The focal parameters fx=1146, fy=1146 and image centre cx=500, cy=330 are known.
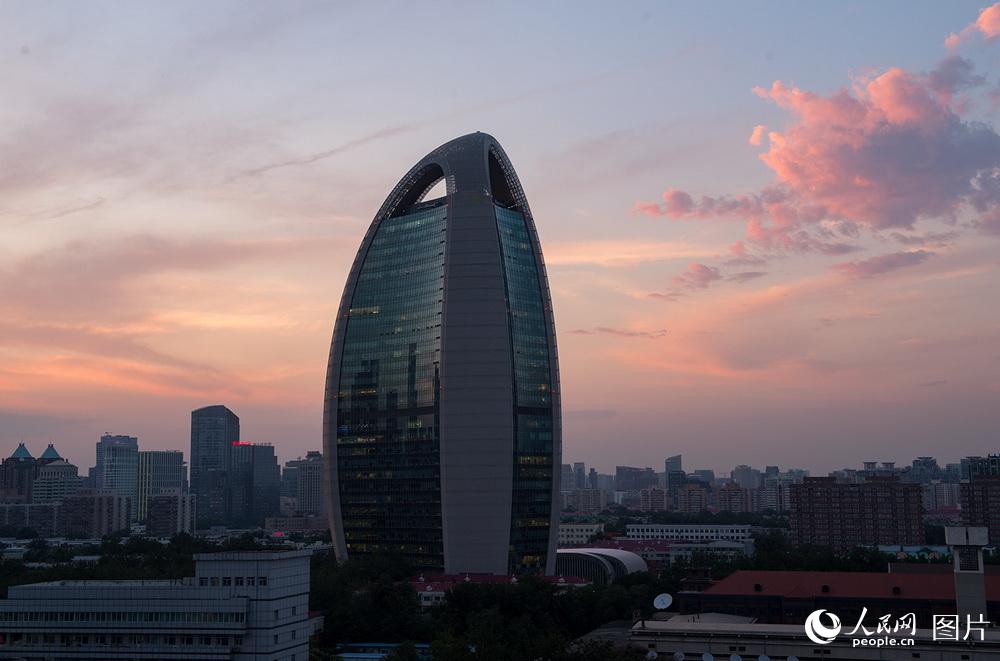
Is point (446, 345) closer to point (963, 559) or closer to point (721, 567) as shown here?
point (721, 567)

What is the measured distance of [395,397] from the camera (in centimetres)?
17550

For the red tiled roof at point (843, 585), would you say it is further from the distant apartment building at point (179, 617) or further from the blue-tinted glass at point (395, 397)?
the blue-tinted glass at point (395, 397)

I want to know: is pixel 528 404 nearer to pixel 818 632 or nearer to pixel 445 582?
pixel 445 582

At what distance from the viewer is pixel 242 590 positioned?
94.4m

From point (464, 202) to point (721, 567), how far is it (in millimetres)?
65866

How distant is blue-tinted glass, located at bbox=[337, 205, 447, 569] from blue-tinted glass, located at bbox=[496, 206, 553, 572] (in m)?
11.0

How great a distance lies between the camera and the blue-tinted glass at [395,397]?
17012 cm

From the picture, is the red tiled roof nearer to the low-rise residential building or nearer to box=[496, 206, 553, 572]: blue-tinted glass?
the low-rise residential building

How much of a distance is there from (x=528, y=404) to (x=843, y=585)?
64.9 m

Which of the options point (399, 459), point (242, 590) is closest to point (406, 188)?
point (399, 459)

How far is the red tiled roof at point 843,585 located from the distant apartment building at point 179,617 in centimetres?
4328
